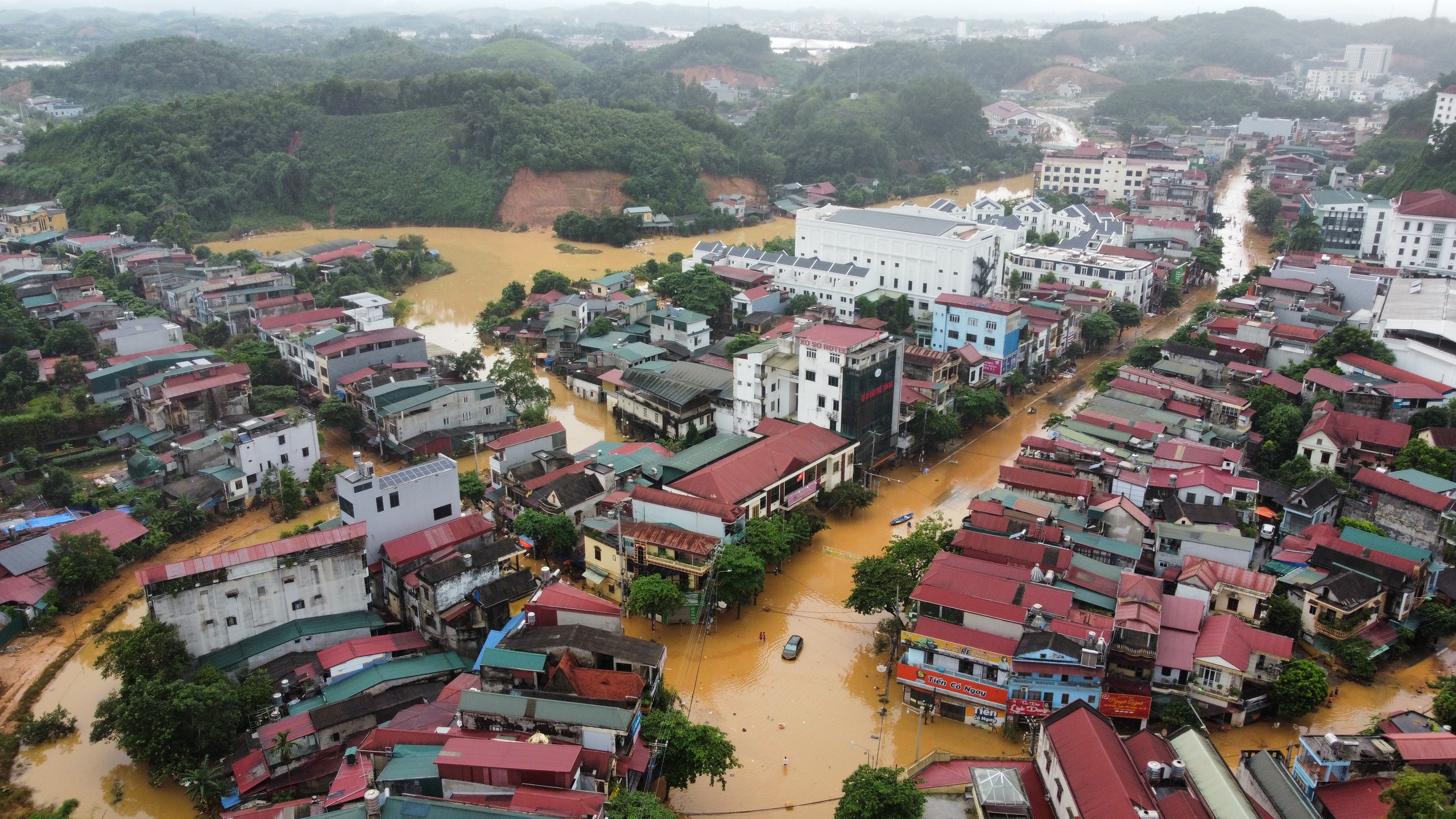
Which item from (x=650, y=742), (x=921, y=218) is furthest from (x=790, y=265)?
(x=650, y=742)

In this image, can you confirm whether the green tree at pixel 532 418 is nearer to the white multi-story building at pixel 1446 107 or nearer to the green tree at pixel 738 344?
the green tree at pixel 738 344

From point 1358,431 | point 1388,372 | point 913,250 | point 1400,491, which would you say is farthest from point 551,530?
point 1388,372

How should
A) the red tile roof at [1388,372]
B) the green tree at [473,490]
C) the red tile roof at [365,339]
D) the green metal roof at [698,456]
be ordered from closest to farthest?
1. the green metal roof at [698,456]
2. the green tree at [473,490]
3. the red tile roof at [1388,372]
4. the red tile roof at [365,339]

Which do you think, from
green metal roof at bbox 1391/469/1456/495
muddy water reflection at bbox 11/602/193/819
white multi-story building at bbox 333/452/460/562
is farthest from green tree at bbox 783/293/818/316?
muddy water reflection at bbox 11/602/193/819

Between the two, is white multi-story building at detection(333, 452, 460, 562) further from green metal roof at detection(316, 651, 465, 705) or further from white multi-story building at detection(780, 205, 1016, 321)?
white multi-story building at detection(780, 205, 1016, 321)

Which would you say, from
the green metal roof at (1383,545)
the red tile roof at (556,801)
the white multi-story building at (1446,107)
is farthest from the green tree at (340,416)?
the white multi-story building at (1446,107)

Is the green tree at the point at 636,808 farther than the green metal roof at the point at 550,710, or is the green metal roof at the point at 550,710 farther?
the green metal roof at the point at 550,710
